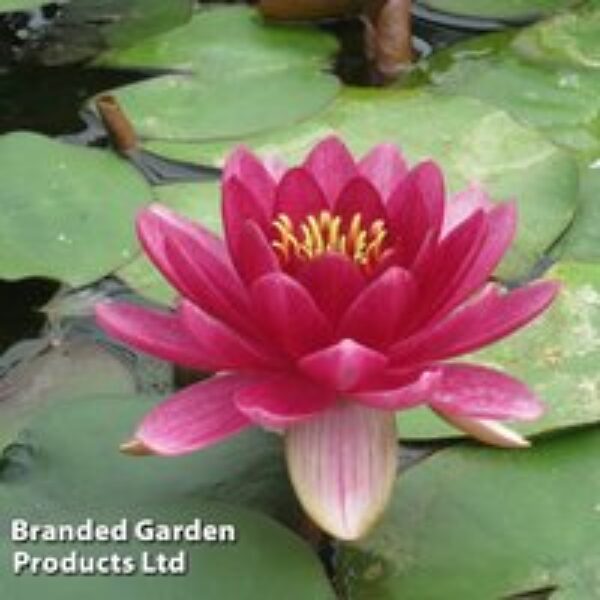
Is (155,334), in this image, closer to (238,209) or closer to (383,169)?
(238,209)

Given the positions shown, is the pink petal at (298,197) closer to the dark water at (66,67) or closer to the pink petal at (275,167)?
the pink petal at (275,167)

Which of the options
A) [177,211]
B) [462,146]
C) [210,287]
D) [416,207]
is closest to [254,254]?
[210,287]

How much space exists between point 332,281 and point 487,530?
0.30 m

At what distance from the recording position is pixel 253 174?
49.8 inches

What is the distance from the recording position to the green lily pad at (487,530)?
1.20 metres

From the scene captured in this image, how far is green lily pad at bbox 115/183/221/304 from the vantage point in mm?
1590

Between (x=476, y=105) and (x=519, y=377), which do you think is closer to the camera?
(x=519, y=377)

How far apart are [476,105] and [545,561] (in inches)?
33.6

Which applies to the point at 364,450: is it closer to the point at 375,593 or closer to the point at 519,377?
the point at 375,593

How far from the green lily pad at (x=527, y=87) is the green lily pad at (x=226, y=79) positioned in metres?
0.20

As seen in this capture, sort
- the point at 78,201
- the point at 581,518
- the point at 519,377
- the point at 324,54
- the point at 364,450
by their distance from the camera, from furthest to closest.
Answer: the point at 324,54 → the point at 78,201 → the point at 519,377 → the point at 581,518 → the point at 364,450

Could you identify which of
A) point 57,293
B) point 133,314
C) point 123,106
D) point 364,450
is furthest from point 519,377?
point 123,106

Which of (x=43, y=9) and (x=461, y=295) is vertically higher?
(x=461, y=295)

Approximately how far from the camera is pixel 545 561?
3.99 ft
